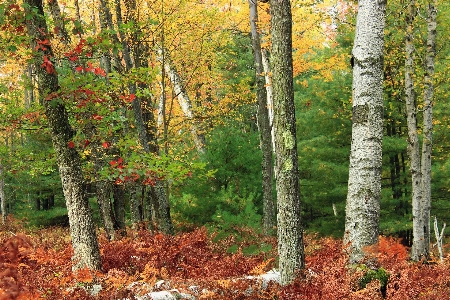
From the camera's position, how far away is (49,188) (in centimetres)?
1753

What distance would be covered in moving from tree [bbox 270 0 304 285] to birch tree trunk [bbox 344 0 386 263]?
615mm

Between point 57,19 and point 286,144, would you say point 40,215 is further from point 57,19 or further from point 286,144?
point 286,144

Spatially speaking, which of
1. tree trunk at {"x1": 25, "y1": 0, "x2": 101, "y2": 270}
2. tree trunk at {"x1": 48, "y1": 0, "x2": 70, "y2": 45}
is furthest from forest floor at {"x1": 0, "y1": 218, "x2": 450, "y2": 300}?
tree trunk at {"x1": 48, "y1": 0, "x2": 70, "y2": 45}

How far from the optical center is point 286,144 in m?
4.84

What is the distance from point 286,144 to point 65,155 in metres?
2.98

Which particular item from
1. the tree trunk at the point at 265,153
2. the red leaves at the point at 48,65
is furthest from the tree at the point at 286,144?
the tree trunk at the point at 265,153

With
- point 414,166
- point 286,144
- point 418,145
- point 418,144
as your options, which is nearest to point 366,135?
point 286,144

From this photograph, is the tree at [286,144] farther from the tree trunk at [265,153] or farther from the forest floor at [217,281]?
the tree trunk at [265,153]

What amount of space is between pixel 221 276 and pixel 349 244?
1990 mm

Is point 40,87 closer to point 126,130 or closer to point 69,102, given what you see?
point 69,102

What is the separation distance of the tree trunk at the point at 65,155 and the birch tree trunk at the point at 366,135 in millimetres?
3504

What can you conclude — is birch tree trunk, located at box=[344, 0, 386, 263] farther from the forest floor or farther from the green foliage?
the green foliage

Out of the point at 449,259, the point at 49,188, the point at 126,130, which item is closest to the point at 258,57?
the point at 126,130

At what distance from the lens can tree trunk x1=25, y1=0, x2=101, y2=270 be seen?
5.54 metres
